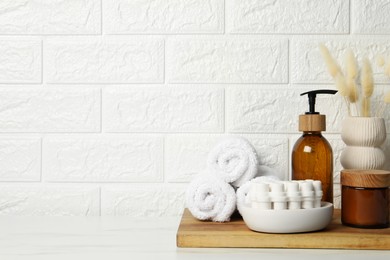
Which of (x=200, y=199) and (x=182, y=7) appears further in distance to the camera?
(x=182, y=7)

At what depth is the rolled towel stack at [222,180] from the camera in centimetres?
114

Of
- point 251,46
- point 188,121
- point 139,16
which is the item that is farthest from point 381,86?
point 139,16

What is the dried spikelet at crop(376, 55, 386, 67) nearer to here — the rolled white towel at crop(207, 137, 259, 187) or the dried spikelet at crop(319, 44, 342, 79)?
the dried spikelet at crop(319, 44, 342, 79)

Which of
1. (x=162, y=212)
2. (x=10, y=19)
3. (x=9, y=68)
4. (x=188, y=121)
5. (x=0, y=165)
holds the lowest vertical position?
(x=162, y=212)

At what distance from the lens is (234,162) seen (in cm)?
119

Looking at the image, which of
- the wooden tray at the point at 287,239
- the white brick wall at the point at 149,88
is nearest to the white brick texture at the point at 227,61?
the white brick wall at the point at 149,88

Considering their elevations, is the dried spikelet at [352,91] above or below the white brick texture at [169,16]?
below

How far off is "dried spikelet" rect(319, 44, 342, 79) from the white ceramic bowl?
344 mm

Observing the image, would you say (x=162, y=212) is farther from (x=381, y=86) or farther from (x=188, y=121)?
(x=381, y=86)

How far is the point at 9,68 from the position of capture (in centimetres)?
139

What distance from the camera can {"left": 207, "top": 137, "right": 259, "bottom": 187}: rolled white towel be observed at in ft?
3.85

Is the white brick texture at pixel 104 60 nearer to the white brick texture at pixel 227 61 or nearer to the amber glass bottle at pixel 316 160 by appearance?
the white brick texture at pixel 227 61

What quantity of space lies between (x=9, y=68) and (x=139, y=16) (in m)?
0.36

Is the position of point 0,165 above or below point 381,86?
below
